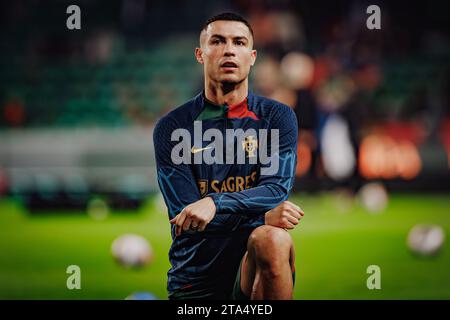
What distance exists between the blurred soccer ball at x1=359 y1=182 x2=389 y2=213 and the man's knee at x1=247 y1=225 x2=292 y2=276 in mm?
6735

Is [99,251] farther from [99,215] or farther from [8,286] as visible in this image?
[99,215]

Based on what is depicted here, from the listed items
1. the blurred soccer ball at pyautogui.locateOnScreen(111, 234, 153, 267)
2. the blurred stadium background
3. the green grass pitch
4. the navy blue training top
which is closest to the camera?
the navy blue training top

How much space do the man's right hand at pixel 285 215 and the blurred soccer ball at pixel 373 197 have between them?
6.61 m

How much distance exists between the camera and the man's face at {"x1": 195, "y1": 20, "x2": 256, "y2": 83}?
11.0 feet

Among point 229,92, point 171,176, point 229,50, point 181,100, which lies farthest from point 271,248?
point 181,100

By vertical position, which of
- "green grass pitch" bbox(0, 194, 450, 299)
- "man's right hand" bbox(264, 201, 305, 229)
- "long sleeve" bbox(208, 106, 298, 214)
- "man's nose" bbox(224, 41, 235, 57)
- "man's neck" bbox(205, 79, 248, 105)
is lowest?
"green grass pitch" bbox(0, 194, 450, 299)

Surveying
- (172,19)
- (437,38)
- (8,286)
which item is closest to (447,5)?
(437,38)

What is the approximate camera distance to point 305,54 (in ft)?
38.6

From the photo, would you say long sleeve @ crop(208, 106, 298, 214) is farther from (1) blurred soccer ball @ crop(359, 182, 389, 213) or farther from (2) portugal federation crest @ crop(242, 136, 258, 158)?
(1) blurred soccer ball @ crop(359, 182, 389, 213)

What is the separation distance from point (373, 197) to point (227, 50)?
7116 mm

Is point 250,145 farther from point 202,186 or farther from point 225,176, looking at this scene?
point 202,186

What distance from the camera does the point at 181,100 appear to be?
1348 centimetres

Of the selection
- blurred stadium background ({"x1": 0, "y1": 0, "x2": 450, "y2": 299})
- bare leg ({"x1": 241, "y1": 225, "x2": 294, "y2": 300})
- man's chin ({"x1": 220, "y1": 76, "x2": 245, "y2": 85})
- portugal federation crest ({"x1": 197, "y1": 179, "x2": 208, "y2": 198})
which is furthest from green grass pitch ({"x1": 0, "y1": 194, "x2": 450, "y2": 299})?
man's chin ({"x1": 220, "y1": 76, "x2": 245, "y2": 85})

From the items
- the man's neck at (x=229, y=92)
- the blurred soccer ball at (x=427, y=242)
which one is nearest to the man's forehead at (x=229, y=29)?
the man's neck at (x=229, y=92)
